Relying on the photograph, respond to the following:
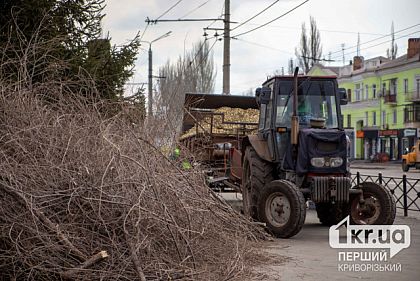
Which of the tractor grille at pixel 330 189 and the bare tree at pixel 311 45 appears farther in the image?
the bare tree at pixel 311 45

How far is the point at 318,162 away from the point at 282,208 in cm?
107

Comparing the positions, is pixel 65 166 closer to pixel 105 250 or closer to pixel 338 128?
pixel 105 250

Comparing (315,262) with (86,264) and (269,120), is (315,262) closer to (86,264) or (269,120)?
(86,264)

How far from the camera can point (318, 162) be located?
37.1ft

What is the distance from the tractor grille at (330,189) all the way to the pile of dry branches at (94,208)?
2.85 metres

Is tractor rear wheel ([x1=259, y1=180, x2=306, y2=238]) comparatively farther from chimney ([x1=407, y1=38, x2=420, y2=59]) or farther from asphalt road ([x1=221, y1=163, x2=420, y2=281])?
chimney ([x1=407, y1=38, x2=420, y2=59])

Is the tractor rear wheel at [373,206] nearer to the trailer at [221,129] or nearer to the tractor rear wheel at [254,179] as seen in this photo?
the tractor rear wheel at [254,179]

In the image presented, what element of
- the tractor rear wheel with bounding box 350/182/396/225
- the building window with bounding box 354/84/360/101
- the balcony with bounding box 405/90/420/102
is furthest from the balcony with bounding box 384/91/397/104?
the tractor rear wheel with bounding box 350/182/396/225

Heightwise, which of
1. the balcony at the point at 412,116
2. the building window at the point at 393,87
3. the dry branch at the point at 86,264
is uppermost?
the building window at the point at 393,87

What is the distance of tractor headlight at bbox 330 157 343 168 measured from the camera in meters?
11.3

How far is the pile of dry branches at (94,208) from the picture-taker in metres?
6.84

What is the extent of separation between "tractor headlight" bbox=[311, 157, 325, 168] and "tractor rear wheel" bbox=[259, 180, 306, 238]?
2.22 ft

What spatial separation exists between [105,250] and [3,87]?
2.89 metres

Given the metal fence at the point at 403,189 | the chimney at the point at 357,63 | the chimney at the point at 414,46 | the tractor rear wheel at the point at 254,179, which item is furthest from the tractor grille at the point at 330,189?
the chimney at the point at 357,63
